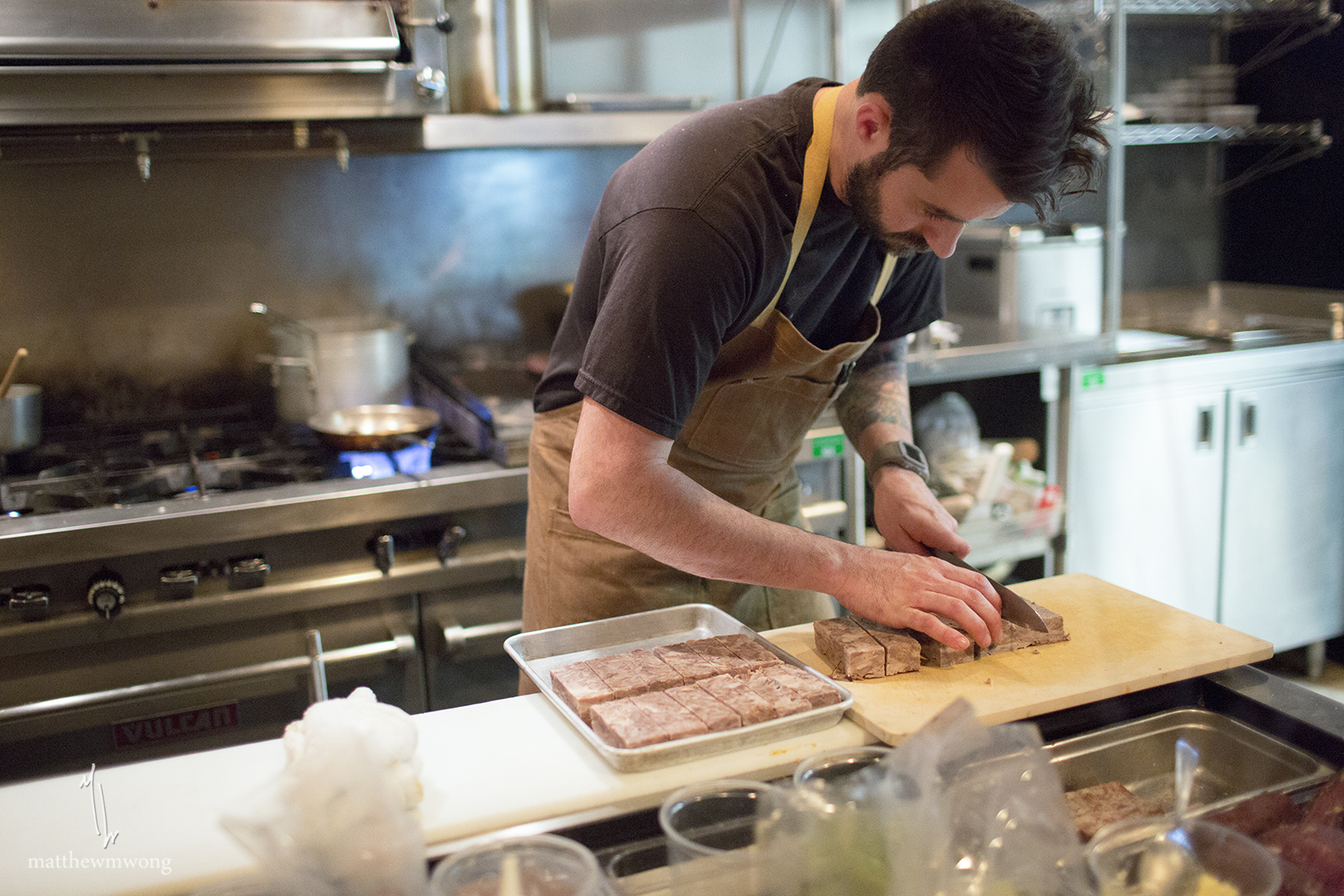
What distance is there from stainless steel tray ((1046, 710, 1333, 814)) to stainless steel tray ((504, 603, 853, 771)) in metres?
0.27

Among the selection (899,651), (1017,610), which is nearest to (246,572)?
(899,651)

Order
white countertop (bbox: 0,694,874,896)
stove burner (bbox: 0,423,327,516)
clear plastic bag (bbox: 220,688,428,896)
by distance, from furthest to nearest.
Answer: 1. stove burner (bbox: 0,423,327,516)
2. white countertop (bbox: 0,694,874,896)
3. clear plastic bag (bbox: 220,688,428,896)

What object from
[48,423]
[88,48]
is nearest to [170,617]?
[48,423]

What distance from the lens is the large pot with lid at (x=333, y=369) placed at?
2.50 m

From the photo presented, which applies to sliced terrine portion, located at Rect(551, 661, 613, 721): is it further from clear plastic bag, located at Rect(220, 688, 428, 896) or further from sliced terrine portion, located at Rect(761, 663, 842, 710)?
clear plastic bag, located at Rect(220, 688, 428, 896)

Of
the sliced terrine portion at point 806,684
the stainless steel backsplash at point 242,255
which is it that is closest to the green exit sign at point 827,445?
the stainless steel backsplash at point 242,255

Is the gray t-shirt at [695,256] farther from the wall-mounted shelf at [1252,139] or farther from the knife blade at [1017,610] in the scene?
the wall-mounted shelf at [1252,139]

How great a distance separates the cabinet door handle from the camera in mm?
3162

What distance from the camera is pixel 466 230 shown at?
2.90 metres

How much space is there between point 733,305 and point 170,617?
126cm

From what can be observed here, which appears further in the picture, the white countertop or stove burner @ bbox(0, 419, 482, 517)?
stove burner @ bbox(0, 419, 482, 517)

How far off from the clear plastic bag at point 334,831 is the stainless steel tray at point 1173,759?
714 mm

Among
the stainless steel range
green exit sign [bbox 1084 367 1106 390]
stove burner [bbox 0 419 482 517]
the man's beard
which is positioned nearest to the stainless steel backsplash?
stove burner [bbox 0 419 482 517]

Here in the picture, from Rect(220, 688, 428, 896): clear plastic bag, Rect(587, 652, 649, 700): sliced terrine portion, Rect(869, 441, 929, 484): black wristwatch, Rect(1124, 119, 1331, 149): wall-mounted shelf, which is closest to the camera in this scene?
Rect(220, 688, 428, 896): clear plastic bag
